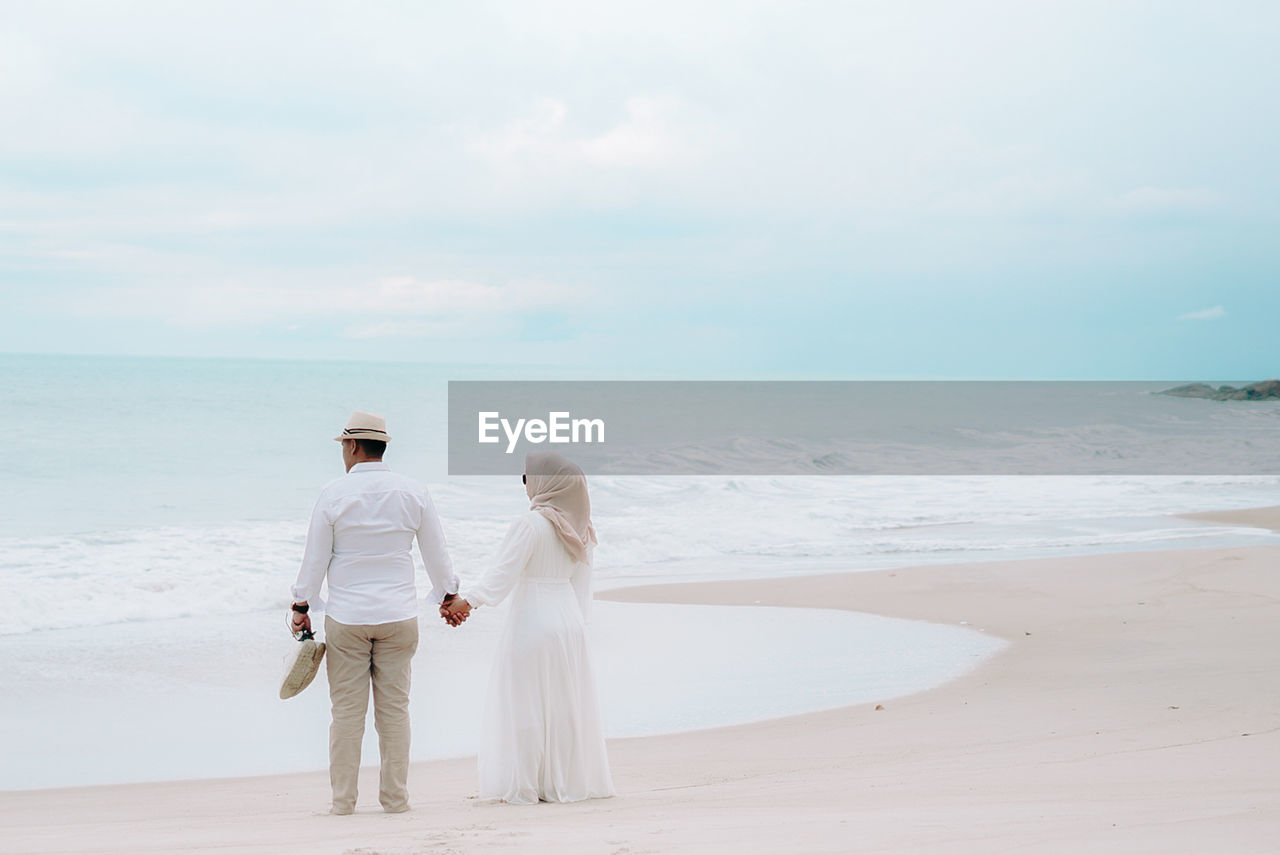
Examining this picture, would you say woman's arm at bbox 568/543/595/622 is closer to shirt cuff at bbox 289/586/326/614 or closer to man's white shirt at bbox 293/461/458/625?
man's white shirt at bbox 293/461/458/625

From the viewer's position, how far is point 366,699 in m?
4.86

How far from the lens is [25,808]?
17.3ft

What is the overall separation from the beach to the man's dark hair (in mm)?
1533

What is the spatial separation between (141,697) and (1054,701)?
605 cm

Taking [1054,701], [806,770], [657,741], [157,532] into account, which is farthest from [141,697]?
[157,532]

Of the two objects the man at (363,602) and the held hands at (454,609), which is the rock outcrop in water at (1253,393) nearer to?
the held hands at (454,609)

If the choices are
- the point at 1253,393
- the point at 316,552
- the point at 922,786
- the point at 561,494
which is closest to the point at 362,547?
the point at 316,552

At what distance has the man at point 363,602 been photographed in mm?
4719

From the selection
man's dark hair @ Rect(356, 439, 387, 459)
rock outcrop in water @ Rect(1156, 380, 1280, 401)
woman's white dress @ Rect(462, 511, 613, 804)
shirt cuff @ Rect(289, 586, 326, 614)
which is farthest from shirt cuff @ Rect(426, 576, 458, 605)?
rock outcrop in water @ Rect(1156, 380, 1280, 401)

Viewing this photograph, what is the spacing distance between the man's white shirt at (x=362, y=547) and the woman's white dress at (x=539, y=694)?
→ 0.42 m

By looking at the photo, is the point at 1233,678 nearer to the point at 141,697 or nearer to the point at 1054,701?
the point at 1054,701

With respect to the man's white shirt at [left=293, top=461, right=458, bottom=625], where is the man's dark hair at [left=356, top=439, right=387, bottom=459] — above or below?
above

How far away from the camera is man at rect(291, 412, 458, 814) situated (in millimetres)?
4719

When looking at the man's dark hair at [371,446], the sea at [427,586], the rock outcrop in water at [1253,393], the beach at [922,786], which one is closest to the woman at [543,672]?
the beach at [922,786]
